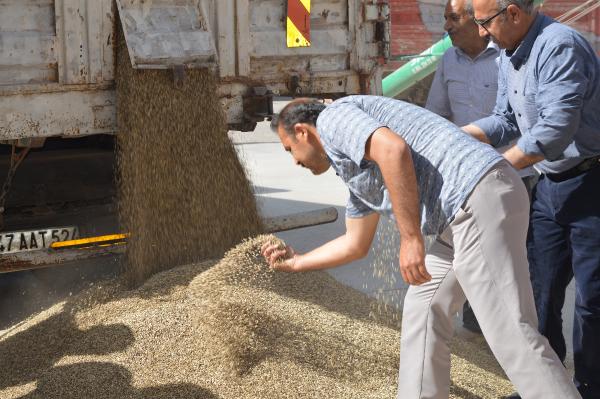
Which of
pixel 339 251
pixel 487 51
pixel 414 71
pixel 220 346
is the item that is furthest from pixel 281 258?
pixel 414 71

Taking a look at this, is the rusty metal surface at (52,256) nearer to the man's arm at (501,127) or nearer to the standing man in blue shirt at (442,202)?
the standing man in blue shirt at (442,202)

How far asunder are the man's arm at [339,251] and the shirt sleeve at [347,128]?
46 centimetres

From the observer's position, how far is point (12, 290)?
5188 mm

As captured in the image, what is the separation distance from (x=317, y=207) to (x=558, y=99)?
509 cm

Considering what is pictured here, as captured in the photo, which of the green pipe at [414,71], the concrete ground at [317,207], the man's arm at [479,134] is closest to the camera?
the man's arm at [479,134]

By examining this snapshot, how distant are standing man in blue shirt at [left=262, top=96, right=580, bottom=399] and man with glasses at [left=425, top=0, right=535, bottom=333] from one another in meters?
1.64

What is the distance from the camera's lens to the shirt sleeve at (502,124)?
3643mm

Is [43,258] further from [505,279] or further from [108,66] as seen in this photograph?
[505,279]

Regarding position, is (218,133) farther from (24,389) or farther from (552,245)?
(552,245)

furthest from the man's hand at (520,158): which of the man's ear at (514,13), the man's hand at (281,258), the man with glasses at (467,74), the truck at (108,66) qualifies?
the truck at (108,66)

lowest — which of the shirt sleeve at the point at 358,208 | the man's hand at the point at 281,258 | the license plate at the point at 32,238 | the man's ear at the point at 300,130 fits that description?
the license plate at the point at 32,238

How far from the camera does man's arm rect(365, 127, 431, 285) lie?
2734 millimetres

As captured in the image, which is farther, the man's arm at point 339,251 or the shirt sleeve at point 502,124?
the shirt sleeve at point 502,124

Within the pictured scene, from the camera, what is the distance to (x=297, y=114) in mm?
3023
